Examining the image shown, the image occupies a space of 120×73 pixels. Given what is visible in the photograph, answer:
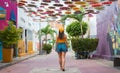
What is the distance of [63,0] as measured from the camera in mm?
20078

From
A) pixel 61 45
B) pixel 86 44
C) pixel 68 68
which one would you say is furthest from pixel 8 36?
pixel 86 44

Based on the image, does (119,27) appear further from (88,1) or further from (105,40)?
(105,40)

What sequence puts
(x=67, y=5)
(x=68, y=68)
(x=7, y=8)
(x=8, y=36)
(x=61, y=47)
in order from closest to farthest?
(x=61, y=47), (x=68, y=68), (x=8, y=36), (x=67, y=5), (x=7, y=8)

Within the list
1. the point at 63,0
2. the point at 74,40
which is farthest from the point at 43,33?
the point at 63,0

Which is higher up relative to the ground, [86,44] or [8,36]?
[8,36]

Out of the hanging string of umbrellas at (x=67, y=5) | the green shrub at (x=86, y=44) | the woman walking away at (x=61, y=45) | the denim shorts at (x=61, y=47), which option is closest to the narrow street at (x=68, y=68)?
the woman walking away at (x=61, y=45)

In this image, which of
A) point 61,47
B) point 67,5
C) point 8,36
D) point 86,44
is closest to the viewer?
point 61,47

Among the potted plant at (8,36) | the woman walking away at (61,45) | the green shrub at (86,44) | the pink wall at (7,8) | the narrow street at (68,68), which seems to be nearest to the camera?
the narrow street at (68,68)

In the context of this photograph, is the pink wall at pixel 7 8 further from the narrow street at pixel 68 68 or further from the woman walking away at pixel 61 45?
the woman walking away at pixel 61 45

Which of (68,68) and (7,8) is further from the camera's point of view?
(7,8)

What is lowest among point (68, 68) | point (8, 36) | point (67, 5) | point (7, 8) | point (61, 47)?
point (68, 68)

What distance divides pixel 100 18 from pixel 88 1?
5044 mm

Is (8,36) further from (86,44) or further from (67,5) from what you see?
(86,44)

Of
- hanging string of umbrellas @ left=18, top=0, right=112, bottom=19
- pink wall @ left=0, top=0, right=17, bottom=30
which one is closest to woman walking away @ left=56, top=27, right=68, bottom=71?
hanging string of umbrellas @ left=18, top=0, right=112, bottom=19
